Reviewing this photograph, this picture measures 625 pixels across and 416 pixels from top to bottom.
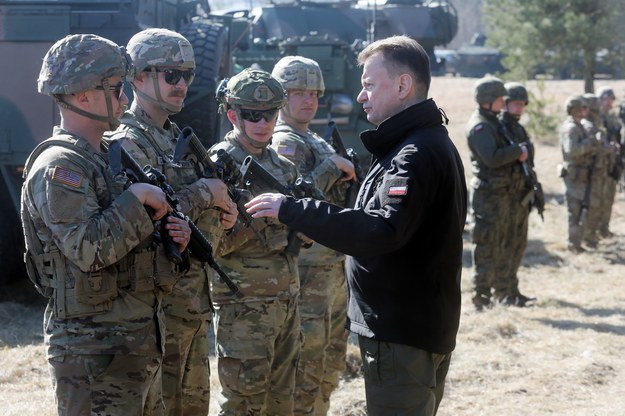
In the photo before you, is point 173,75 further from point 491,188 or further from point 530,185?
point 530,185

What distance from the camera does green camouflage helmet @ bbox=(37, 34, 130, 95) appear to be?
128 inches

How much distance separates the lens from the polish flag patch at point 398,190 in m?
3.20

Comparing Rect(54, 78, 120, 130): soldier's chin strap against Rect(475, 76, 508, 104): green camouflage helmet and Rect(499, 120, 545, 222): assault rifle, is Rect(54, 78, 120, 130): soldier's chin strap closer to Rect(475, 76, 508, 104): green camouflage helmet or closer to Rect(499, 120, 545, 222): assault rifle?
Rect(475, 76, 508, 104): green camouflage helmet

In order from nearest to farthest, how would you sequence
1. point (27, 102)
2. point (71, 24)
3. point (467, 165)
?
point (27, 102)
point (71, 24)
point (467, 165)

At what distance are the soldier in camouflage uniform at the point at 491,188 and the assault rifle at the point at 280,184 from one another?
4105 millimetres

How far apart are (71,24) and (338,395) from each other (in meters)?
4.04

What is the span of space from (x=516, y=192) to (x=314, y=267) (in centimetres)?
401

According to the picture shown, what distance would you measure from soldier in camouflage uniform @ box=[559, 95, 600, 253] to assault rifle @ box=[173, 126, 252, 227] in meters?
8.26

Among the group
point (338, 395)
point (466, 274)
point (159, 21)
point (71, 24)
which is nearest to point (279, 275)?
point (338, 395)

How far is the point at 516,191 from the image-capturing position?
8578 mm

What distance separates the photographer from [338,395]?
19.2 ft

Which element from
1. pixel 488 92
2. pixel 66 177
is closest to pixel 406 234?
pixel 66 177

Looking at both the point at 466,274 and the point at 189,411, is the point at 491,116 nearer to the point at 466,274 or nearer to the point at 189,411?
the point at 466,274

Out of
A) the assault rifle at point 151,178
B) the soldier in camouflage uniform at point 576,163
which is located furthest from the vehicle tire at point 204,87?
the soldier in camouflage uniform at point 576,163
